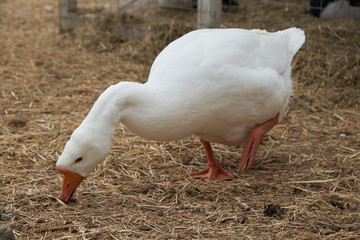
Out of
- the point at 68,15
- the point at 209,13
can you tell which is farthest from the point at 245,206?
the point at 68,15

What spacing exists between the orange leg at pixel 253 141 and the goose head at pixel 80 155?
1.33 meters

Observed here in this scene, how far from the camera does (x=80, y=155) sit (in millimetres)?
3426

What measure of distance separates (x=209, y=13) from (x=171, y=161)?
3.19m

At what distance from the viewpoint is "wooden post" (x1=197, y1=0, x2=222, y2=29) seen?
283 inches

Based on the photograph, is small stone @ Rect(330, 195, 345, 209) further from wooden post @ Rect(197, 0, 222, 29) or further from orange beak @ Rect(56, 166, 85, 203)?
wooden post @ Rect(197, 0, 222, 29)

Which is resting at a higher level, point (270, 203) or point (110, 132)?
point (110, 132)

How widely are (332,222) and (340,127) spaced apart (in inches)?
92.3

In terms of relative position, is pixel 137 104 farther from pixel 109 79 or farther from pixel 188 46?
pixel 109 79

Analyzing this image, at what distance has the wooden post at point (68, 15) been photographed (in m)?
9.30

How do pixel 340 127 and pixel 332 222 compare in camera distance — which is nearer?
pixel 332 222

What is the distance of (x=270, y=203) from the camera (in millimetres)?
3619

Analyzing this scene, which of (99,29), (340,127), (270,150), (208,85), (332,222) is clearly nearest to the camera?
(332,222)

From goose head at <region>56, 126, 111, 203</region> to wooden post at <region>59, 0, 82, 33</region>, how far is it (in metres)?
6.19

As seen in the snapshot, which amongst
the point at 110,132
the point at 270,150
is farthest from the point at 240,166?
the point at 110,132
